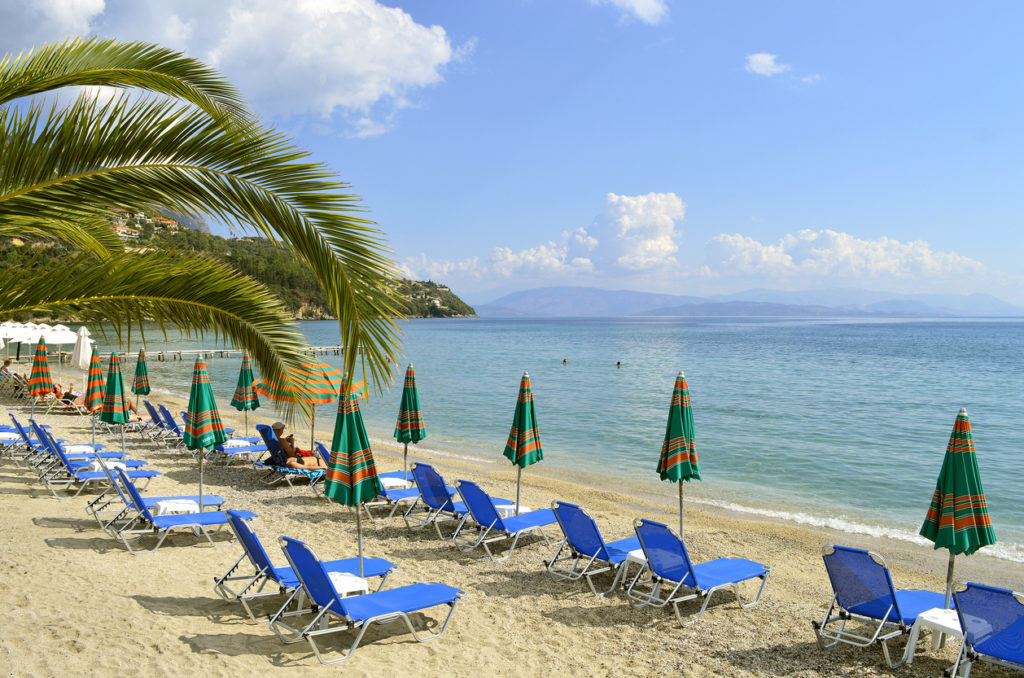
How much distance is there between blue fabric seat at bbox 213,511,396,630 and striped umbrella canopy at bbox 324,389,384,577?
0.72 feet

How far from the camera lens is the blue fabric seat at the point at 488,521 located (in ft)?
25.7

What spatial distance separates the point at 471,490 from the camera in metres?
7.97

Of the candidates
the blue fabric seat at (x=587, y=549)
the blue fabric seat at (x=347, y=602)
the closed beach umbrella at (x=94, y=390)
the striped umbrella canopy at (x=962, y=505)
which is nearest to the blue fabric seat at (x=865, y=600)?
the striped umbrella canopy at (x=962, y=505)

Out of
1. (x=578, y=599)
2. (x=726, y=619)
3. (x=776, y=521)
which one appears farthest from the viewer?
(x=776, y=521)

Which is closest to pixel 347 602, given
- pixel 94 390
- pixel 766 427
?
pixel 94 390

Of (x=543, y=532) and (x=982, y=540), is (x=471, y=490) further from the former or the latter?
(x=982, y=540)

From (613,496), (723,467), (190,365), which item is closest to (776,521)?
(613,496)

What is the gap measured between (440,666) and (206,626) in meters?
1.82

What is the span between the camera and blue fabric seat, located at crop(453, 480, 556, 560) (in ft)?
25.7

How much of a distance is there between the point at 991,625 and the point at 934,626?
1.62 feet

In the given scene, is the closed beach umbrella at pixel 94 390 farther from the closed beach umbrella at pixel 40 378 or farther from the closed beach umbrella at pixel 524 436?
the closed beach umbrella at pixel 524 436

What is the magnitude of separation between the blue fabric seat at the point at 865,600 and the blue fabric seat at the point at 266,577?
3601mm

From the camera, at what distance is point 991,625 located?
459 cm

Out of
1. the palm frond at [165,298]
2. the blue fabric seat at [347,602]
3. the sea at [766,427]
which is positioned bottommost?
the sea at [766,427]
